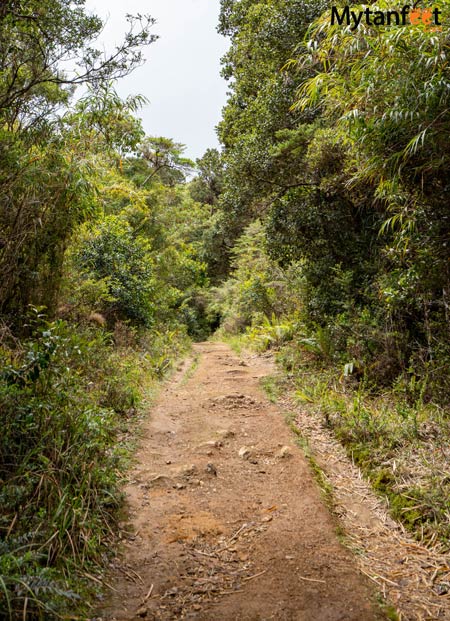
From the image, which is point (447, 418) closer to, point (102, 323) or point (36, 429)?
point (36, 429)

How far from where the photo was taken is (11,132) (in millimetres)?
5301

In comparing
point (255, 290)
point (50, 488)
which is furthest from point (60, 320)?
point (255, 290)

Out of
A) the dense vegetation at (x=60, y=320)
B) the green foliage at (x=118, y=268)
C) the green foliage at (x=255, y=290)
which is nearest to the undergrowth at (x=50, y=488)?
the dense vegetation at (x=60, y=320)

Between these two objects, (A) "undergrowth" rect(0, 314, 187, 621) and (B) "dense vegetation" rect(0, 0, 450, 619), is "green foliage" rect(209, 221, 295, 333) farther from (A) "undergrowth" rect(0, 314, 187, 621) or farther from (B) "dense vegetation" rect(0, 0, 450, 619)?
(A) "undergrowth" rect(0, 314, 187, 621)

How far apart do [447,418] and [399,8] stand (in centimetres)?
422

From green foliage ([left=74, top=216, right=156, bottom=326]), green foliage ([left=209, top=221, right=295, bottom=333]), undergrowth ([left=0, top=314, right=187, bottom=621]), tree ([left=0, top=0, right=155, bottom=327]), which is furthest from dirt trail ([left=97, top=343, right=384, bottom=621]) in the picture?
green foliage ([left=209, top=221, right=295, bottom=333])

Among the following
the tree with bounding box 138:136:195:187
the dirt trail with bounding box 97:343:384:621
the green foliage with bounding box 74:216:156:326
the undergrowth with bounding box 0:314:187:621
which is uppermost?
the tree with bounding box 138:136:195:187

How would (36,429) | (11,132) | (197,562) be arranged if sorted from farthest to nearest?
(11,132) < (36,429) < (197,562)

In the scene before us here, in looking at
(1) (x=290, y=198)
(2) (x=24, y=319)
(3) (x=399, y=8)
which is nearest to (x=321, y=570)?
(2) (x=24, y=319)

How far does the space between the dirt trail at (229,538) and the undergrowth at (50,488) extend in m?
0.25

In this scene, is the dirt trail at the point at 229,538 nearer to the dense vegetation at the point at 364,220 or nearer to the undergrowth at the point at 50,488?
the undergrowth at the point at 50,488

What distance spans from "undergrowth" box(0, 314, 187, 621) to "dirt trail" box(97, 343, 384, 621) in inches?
→ 9.9

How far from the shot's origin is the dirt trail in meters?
2.45

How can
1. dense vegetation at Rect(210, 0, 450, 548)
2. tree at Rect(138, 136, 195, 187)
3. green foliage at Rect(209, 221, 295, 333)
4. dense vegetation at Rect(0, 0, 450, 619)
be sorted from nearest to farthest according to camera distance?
dense vegetation at Rect(0, 0, 450, 619) → dense vegetation at Rect(210, 0, 450, 548) → green foliage at Rect(209, 221, 295, 333) → tree at Rect(138, 136, 195, 187)
